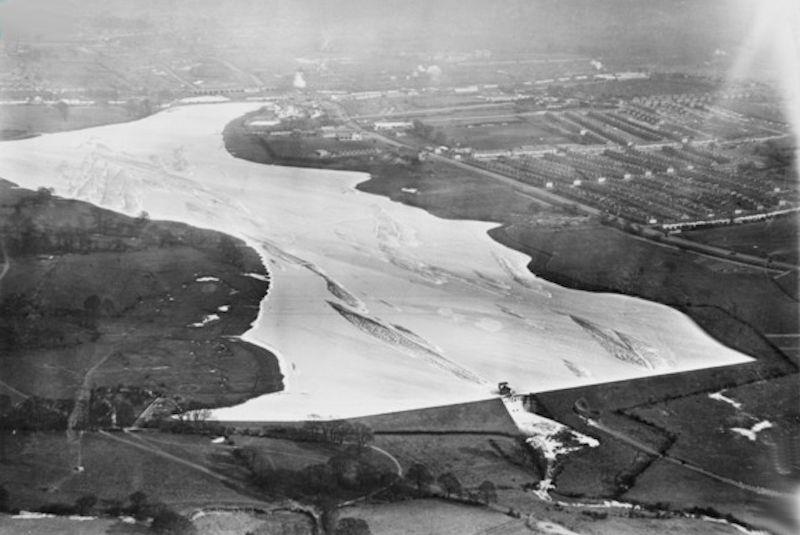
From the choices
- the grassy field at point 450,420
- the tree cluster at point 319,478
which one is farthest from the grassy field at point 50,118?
the tree cluster at point 319,478

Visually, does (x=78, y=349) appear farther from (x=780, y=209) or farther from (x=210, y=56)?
(x=210, y=56)

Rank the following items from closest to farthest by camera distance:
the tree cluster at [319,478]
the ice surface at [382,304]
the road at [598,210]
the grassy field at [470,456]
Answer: the tree cluster at [319,478] < the grassy field at [470,456] < the ice surface at [382,304] < the road at [598,210]

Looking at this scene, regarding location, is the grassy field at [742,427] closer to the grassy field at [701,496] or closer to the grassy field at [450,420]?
the grassy field at [701,496]

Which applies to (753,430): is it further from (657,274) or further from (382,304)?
(382,304)

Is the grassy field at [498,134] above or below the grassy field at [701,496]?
above

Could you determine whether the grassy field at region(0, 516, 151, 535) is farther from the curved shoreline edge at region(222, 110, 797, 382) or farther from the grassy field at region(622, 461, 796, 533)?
the curved shoreline edge at region(222, 110, 797, 382)

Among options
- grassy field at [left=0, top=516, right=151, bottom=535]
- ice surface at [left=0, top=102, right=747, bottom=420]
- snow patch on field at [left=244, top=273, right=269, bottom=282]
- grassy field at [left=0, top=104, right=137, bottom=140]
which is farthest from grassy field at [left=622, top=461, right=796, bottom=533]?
grassy field at [left=0, top=104, right=137, bottom=140]

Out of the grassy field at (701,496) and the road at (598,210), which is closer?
the grassy field at (701,496)

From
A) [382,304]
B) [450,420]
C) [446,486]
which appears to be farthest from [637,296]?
[446,486]
